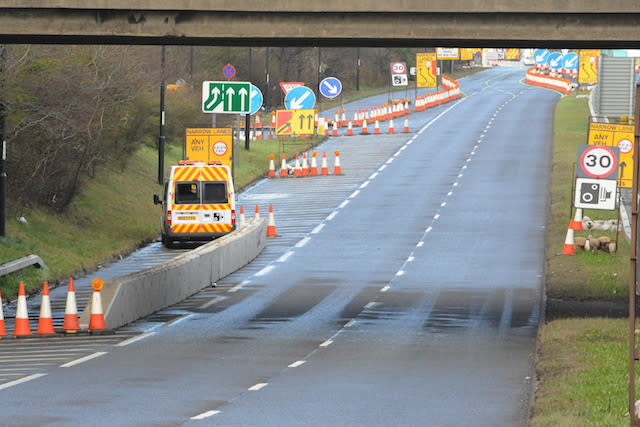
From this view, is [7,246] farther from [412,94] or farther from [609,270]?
[412,94]

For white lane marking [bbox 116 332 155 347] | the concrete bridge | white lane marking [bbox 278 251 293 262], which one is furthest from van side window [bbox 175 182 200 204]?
the concrete bridge

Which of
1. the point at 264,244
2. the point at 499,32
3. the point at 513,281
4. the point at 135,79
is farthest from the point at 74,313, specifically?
the point at 135,79

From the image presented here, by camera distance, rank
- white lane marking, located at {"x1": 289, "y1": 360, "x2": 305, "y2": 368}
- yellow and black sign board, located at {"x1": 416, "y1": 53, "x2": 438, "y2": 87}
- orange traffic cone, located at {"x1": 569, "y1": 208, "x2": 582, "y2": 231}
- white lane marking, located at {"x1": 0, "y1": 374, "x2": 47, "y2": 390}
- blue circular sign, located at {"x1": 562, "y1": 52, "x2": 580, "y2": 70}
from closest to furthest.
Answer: white lane marking, located at {"x1": 0, "y1": 374, "x2": 47, "y2": 390}, white lane marking, located at {"x1": 289, "y1": 360, "x2": 305, "y2": 368}, orange traffic cone, located at {"x1": 569, "y1": 208, "x2": 582, "y2": 231}, yellow and black sign board, located at {"x1": 416, "y1": 53, "x2": 438, "y2": 87}, blue circular sign, located at {"x1": 562, "y1": 52, "x2": 580, "y2": 70}

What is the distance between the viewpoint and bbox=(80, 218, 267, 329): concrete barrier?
22.1 meters

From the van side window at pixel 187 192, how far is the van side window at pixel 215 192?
0.84 ft

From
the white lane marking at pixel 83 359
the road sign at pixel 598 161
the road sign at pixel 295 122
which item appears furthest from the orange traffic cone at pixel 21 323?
the road sign at pixel 295 122

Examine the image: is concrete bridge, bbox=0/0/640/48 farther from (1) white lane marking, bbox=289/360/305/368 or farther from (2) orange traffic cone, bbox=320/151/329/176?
(2) orange traffic cone, bbox=320/151/329/176

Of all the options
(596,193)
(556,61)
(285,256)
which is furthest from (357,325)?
(556,61)

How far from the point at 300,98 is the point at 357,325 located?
103 ft

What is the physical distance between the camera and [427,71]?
87000 millimetres

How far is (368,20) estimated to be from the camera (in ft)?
68.5

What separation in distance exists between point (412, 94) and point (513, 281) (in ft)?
254

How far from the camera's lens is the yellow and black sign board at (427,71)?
86.9m

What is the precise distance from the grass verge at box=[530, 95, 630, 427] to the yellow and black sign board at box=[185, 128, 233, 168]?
404 inches
